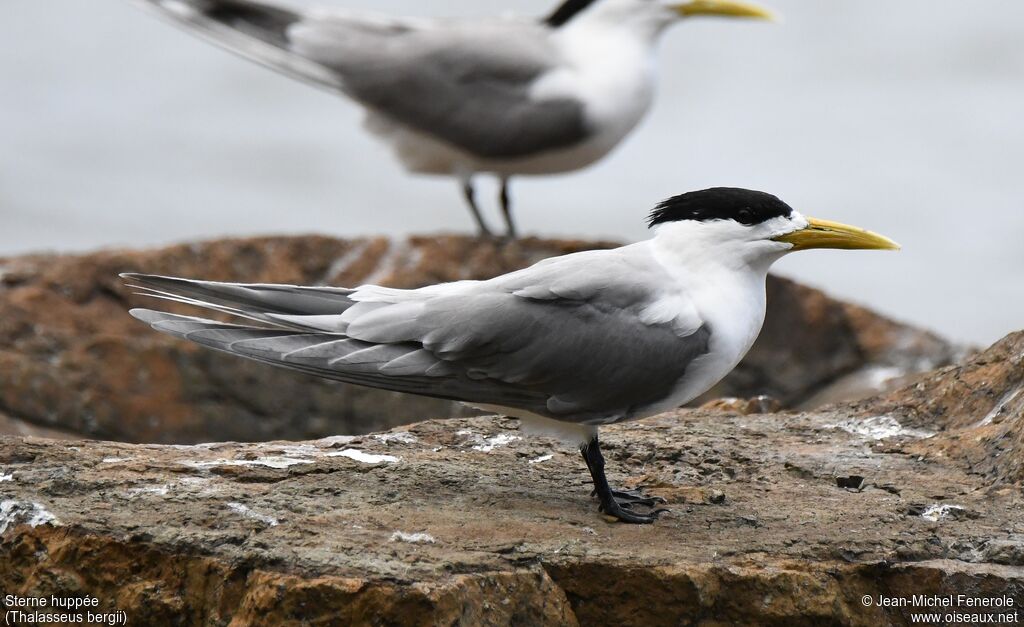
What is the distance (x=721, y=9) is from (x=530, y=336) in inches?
233

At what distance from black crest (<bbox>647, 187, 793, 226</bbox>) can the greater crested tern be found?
226mm

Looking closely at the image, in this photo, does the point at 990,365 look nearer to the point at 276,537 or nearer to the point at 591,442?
the point at 591,442

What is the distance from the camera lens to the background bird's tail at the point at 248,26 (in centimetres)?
1017

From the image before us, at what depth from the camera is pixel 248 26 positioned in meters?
10.2

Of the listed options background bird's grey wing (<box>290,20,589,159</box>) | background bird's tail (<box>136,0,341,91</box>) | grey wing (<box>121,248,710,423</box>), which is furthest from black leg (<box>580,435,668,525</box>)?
background bird's tail (<box>136,0,341,91</box>)

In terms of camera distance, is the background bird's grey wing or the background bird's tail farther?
the background bird's tail

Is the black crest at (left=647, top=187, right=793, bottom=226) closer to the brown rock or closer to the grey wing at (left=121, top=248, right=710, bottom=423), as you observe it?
the grey wing at (left=121, top=248, right=710, bottom=423)

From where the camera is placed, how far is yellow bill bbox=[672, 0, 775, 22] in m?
10.5

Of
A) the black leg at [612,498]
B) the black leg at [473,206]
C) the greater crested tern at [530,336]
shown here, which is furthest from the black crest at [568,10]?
the black leg at [612,498]

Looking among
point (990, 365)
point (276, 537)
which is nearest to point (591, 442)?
point (276, 537)

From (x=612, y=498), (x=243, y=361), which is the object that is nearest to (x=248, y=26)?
(x=243, y=361)

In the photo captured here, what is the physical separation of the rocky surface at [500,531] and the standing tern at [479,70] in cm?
417

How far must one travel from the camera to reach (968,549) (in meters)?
4.86

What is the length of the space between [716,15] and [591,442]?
5939 mm
